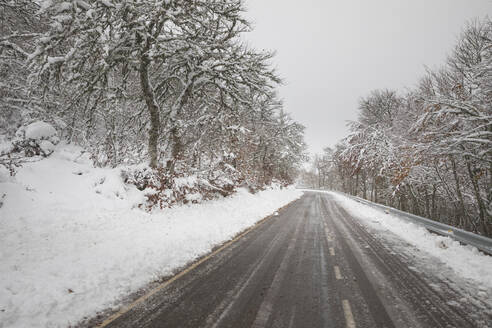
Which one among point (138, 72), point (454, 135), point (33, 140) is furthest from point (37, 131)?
point (454, 135)

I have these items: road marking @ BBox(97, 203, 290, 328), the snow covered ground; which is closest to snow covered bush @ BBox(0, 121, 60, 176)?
the snow covered ground

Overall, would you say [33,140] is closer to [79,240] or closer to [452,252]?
Answer: [79,240]

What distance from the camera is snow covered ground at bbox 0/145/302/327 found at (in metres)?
3.76

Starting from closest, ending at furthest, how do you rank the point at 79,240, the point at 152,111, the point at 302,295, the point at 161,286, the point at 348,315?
the point at 348,315
the point at 302,295
the point at 161,286
the point at 79,240
the point at 152,111

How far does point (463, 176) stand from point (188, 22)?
49.5 ft

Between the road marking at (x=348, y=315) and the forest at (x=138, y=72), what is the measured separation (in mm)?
7304

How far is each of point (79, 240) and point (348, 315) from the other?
21.0ft

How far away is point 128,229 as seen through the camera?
7.46m

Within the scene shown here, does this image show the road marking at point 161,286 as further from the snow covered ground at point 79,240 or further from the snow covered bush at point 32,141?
the snow covered bush at point 32,141

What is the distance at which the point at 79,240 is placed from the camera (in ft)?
19.7

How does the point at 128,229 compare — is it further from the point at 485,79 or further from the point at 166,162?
the point at 485,79

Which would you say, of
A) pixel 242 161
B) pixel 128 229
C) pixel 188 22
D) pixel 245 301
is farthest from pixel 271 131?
pixel 245 301

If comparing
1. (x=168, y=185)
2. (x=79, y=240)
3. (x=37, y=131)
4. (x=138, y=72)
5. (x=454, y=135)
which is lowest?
(x=79, y=240)

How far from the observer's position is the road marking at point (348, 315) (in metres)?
3.42
